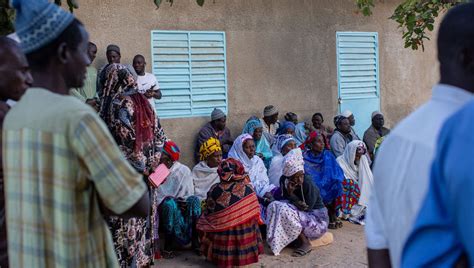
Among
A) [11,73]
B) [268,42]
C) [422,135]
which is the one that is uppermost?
[268,42]

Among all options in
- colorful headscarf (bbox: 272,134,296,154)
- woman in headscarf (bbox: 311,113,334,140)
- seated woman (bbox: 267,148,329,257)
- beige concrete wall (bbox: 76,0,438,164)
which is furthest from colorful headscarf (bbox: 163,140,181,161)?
woman in headscarf (bbox: 311,113,334,140)

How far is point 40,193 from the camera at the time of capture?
1.84 meters

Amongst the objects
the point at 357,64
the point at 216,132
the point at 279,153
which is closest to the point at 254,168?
the point at 279,153

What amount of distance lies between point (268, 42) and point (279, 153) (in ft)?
6.38

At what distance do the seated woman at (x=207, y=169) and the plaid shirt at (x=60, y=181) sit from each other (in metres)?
4.52

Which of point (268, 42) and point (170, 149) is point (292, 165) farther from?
point (268, 42)

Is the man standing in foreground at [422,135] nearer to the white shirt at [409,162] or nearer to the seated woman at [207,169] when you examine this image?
the white shirt at [409,162]

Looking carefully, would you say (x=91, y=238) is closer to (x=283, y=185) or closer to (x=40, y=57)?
(x=40, y=57)

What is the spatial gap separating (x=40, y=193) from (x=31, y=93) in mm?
→ 317

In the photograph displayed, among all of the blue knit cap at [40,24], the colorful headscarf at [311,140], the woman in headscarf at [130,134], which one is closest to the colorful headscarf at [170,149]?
the woman in headscarf at [130,134]

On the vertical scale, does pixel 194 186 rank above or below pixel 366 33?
below

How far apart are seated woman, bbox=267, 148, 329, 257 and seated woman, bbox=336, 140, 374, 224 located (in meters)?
1.00

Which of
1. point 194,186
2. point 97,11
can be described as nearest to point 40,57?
point 194,186

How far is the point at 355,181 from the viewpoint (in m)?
7.54
